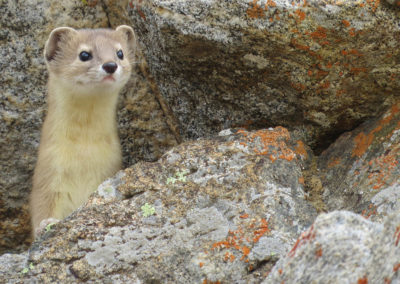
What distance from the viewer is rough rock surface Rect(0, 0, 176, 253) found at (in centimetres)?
518

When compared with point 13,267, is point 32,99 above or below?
above

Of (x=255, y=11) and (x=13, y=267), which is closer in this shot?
(x=13, y=267)

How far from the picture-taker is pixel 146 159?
543 centimetres

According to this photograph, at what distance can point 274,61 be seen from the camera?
4055 mm

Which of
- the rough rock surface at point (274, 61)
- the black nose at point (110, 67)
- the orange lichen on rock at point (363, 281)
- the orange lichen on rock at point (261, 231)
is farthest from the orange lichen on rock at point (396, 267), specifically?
the black nose at point (110, 67)

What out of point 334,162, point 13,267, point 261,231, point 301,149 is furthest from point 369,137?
point 13,267

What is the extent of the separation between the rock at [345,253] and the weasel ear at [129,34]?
292 centimetres

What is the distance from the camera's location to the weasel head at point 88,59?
15.1ft

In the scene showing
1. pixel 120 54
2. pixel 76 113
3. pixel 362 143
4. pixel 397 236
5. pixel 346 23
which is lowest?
pixel 76 113

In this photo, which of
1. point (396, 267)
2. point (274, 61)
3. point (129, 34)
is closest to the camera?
point (396, 267)

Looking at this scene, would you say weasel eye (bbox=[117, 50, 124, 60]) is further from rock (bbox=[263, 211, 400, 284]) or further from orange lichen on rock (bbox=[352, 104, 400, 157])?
rock (bbox=[263, 211, 400, 284])

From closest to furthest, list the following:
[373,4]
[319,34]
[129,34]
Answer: [373,4], [319,34], [129,34]

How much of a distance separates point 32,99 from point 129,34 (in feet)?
3.48

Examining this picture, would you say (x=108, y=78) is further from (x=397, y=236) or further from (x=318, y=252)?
(x=397, y=236)
